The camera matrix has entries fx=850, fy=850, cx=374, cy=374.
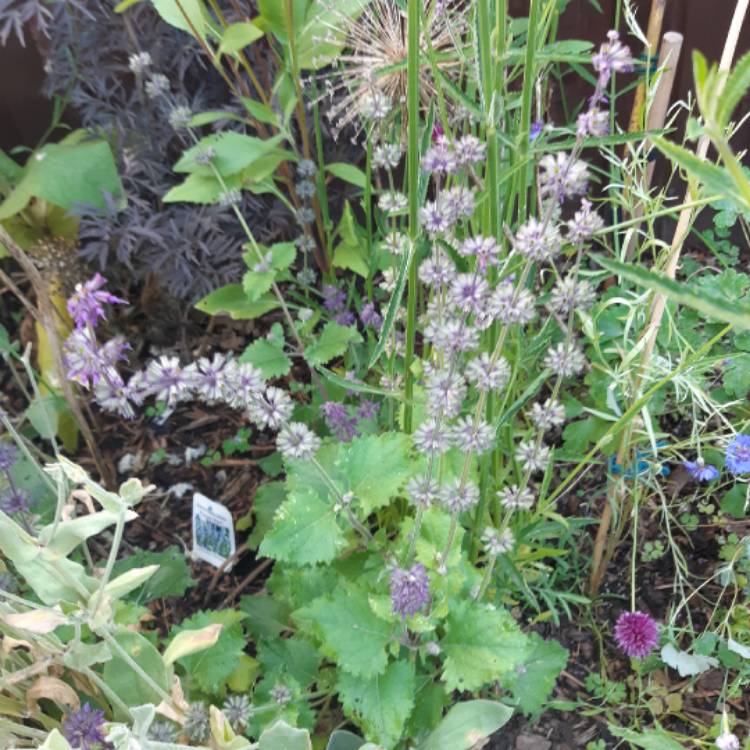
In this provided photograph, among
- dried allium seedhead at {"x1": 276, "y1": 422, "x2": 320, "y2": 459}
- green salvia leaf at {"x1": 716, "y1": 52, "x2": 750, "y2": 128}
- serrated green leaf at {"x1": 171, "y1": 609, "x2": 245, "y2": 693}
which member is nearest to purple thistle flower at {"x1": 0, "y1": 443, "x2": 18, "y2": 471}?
serrated green leaf at {"x1": 171, "y1": 609, "x2": 245, "y2": 693}

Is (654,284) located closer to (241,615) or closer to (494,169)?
(494,169)

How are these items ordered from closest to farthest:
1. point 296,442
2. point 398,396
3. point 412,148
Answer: point 412,148
point 296,442
point 398,396

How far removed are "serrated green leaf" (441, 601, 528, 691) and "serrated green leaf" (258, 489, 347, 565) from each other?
0.59ft

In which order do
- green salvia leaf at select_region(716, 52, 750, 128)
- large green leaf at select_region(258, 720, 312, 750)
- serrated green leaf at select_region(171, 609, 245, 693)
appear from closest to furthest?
green salvia leaf at select_region(716, 52, 750, 128)
large green leaf at select_region(258, 720, 312, 750)
serrated green leaf at select_region(171, 609, 245, 693)

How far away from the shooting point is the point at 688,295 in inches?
21.5

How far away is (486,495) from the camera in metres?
1.21

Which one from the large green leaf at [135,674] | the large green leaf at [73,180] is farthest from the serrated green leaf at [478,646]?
the large green leaf at [73,180]

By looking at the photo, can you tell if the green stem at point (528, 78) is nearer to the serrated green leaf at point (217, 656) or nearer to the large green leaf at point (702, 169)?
the large green leaf at point (702, 169)

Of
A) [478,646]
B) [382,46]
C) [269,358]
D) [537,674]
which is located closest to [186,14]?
[382,46]

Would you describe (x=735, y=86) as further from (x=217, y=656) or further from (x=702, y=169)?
(x=217, y=656)

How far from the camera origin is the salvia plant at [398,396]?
2.85ft

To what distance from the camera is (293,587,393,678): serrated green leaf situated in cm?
104

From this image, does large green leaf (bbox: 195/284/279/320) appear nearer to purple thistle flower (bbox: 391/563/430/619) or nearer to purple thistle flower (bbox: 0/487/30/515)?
purple thistle flower (bbox: 0/487/30/515)

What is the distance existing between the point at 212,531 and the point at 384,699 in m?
0.60
